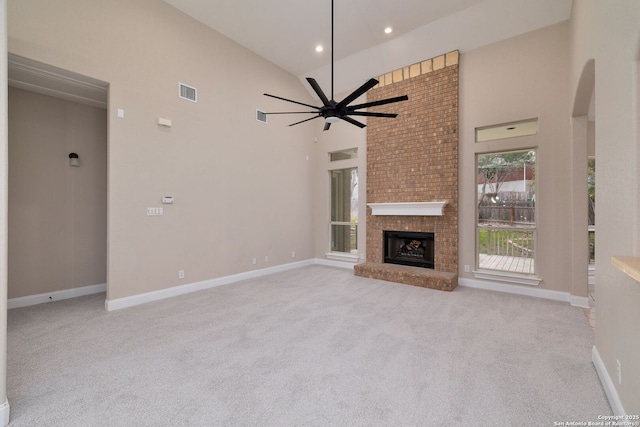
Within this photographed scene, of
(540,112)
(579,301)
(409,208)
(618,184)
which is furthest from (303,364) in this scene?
(540,112)

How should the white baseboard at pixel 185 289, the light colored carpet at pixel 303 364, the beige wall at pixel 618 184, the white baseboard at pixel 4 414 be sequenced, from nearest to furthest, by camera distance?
the beige wall at pixel 618 184, the white baseboard at pixel 4 414, the light colored carpet at pixel 303 364, the white baseboard at pixel 185 289

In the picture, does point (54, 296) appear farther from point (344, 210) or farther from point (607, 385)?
point (607, 385)

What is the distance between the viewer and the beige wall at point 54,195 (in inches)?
155

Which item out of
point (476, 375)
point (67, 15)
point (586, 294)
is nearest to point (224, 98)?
point (67, 15)

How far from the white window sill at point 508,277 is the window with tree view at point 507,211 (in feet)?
0.31

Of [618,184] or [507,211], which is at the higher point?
[618,184]

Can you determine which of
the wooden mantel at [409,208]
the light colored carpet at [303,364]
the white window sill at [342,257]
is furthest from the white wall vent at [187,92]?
the white window sill at [342,257]

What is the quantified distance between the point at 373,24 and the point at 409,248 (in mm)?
4201

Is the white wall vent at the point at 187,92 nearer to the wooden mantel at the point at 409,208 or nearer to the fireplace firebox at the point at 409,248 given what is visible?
the wooden mantel at the point at 409,208

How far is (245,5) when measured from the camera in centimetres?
439

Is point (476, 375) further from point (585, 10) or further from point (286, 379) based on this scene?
point (585, 10)

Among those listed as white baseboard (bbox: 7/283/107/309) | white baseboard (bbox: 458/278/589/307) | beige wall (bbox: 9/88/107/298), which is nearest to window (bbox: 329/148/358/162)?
white baseboard (bbox: 458/278/589/307)

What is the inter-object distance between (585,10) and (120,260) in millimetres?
6185

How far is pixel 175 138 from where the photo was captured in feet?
14.6
